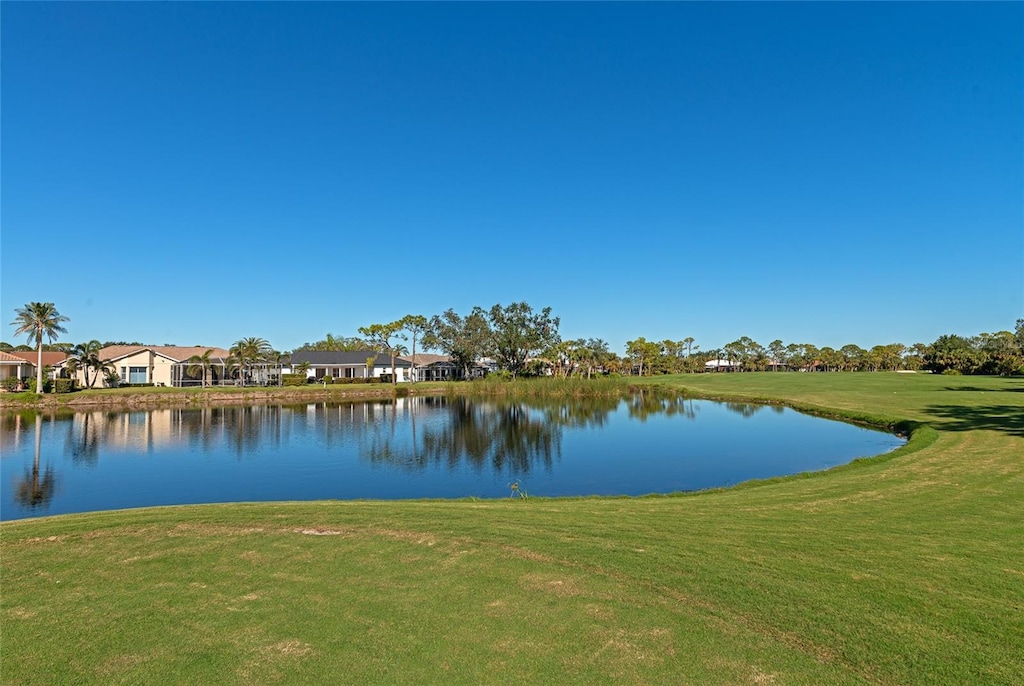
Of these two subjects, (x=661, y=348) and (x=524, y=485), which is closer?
(x=524, y=485)

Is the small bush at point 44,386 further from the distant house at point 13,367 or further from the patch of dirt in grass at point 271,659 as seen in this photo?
the patch of dirt in grass at point 271,659

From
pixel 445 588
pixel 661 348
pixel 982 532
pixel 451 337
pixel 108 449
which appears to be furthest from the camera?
pixel 661 348

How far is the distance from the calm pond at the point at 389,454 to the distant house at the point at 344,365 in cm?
3474

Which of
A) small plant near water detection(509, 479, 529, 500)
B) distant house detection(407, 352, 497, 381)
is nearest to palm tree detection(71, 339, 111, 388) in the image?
distant house detection(407, 352, 497, 381)

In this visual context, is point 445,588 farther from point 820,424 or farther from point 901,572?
point 820,424

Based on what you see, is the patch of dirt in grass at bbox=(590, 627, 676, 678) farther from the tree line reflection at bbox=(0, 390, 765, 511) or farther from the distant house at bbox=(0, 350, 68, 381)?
the distant house at bbox=(0, 350, 68, 381)

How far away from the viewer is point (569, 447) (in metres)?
24.7

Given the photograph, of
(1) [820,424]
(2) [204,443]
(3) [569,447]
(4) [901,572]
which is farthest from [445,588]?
(1) [820,424]

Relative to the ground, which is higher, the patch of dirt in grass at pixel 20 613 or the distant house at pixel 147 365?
the distant house at pixel 147 365

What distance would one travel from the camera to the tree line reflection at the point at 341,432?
71.3 ft

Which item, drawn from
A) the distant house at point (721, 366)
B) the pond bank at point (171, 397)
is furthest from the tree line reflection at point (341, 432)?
the distant house at point (721, 366)

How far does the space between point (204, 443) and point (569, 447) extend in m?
17.5

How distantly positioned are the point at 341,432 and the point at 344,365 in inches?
1877

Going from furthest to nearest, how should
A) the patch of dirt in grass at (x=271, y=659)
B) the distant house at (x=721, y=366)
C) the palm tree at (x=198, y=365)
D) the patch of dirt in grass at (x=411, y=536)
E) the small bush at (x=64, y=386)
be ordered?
1. the distant house at (x=721, y=366)
2. the palm tree at (x=198, y=365)
3. the small bush at (x=64, y=386)
4. the patch of dirt in grass at (x=411, y=536)
5. the patch of dirt in grass at (x=271, y=659)
